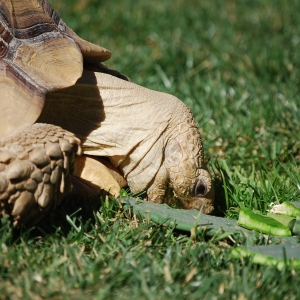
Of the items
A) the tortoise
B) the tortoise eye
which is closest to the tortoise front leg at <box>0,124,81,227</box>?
the tortoise

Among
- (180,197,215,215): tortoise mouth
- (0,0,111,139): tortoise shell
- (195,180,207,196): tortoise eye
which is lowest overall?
(180,197,215,215): tortoise mouth

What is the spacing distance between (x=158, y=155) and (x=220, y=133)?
1.11m

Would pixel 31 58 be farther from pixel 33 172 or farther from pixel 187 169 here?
pixel 187 169

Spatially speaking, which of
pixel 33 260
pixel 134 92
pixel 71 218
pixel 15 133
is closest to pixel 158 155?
pixel 134 92

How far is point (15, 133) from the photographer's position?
7.93ft

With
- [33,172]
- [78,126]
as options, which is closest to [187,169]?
[78,126]

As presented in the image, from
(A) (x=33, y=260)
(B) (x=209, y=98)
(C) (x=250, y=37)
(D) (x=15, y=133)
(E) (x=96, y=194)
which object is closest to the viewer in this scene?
(A) (x=33, y=260)

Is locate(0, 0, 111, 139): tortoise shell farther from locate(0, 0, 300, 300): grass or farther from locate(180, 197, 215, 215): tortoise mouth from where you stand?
locate(180, 197, 215, 215): tortoise mouth

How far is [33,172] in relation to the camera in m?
2.26

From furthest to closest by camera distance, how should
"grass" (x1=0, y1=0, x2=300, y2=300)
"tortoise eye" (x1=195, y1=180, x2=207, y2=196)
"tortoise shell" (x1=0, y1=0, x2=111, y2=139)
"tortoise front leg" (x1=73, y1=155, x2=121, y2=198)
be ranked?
"tortoise eye" (x1=195, y1=180, x2=207, y2=196)
"tortoise front leg" (x1=73, y1=155, x2=121, y2=198)
"tortoise shell" (x1=0, y1=0, x2=111, y2=139)
"grass" (x1=0, y1=0, x2=300, y2=300)

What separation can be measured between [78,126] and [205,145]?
1148mm

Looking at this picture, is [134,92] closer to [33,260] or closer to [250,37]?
[33,260]

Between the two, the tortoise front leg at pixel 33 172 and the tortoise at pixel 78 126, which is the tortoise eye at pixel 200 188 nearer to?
the tortoise at pixel 78 126

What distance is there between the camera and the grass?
2098 millimetres
